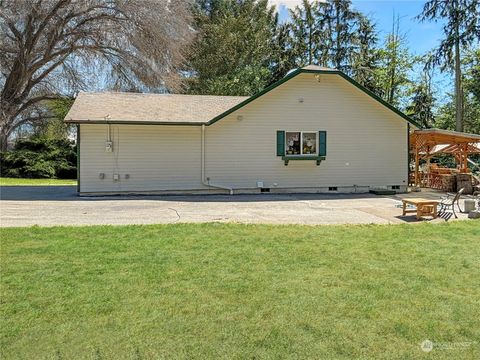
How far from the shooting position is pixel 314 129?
1449 cm

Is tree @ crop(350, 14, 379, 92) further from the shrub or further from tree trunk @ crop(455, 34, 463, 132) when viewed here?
the shrub

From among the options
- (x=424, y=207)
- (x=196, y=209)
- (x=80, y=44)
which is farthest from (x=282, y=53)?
(x=424, y=207)

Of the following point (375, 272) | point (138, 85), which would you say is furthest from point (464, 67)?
point (375, 272)

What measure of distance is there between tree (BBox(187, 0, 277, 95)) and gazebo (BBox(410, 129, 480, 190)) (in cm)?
1221

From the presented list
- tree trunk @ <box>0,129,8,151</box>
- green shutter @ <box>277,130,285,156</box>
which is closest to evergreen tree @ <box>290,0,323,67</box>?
green shutter @ <box>277,130,285,156</box>

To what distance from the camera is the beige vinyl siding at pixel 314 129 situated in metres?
Result: 14.0

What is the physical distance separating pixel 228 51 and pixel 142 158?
16503 mm

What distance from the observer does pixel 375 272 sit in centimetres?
482

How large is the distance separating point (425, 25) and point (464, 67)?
280 inches

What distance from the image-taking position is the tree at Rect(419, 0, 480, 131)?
22.6 meters

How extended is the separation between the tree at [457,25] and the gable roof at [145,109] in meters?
15.0

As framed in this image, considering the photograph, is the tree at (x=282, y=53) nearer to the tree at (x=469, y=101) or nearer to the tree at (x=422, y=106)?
the tree at (x=422, y=106)

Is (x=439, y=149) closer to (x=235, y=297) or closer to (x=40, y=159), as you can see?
(x=235, y=297)

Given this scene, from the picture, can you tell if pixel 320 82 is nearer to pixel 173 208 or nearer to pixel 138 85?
pixel 173 208
